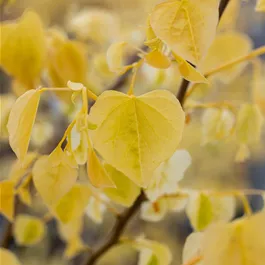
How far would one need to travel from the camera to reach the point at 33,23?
1.04 ft

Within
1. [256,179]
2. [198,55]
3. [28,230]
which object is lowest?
[256,179]

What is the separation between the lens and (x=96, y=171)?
194mm

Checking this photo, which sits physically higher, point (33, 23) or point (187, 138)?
point (33, 23)

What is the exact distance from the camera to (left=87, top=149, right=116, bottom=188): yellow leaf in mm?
193

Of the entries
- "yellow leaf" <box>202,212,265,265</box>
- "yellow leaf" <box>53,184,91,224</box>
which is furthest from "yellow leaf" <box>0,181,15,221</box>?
"yellow leaf" <box>202,212,265,265</box>

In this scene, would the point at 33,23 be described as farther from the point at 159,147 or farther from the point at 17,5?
the point at 17,5

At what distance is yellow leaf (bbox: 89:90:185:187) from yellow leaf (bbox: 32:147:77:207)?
22mm

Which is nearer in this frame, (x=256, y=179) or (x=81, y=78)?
(x=81, y=78)

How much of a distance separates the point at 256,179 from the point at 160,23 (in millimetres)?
1266

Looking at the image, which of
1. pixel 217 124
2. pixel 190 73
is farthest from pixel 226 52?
pixel 190 73

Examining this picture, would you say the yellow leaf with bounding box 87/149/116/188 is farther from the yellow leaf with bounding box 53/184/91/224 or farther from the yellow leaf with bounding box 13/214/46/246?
the yellow leaf with bounding box 13/214/46/246

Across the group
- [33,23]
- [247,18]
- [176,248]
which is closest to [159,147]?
[33,23]

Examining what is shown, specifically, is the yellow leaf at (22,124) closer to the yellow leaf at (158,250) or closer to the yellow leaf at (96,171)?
the yellow leaf at (96,171)

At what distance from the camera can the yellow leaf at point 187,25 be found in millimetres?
178
